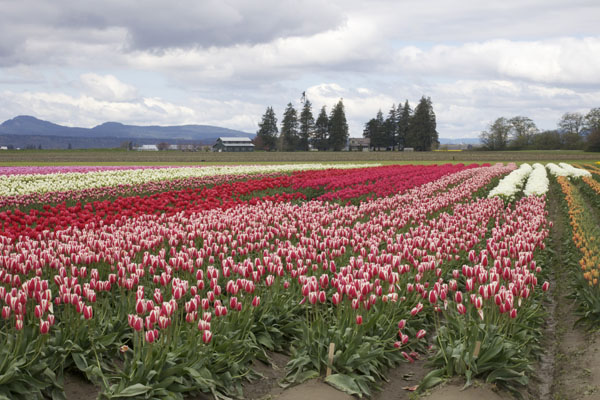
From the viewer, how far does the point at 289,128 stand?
121562 mm

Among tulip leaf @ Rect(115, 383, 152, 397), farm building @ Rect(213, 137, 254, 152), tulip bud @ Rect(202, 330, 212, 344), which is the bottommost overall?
tulip leaf @ Rect(115, 383, 152, 397)

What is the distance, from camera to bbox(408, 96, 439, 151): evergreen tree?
113m

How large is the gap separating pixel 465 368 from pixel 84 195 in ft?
53.8

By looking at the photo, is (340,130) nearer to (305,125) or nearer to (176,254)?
(305,125)

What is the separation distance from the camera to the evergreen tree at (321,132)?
384 feet

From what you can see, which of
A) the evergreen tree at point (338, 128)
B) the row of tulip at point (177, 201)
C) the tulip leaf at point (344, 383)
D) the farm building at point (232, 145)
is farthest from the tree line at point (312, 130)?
the tulip leaf at point (344, 383)

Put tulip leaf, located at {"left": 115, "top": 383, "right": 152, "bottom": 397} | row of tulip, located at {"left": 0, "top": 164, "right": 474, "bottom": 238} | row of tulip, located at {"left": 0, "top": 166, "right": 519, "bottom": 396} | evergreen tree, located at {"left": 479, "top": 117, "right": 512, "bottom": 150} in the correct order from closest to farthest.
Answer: tulip leaf, located at {"left": 115, "top": 383, "right": 152, "bottom": 397} → row of tulip, located at {"left": 0, "top": 166, "right": 519, "bottom": 396} → row of tulip, located at {"left": 0, "top": 164, "right": 474, "bottom": 238} → evergreen tree, located at {"left": 479, "top": 117, "right": 512, "bottom": 150}

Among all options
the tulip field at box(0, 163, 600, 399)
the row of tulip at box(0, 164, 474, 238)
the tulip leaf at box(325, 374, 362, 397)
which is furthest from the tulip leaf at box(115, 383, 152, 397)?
the row of tulip at box(0, 164, 474, 238)

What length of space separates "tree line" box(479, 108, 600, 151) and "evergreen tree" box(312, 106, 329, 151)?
33326 millimetres

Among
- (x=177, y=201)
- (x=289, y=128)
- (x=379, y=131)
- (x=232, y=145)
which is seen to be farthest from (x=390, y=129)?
(x=177, y=201)

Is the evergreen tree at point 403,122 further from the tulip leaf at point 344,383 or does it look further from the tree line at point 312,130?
the tulip leaf at point 344,383

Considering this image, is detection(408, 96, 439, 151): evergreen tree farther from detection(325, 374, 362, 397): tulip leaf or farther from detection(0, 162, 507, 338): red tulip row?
detection(325, 374, 362, 397): tulip leaf

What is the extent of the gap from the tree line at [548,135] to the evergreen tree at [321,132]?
3333 centimetres

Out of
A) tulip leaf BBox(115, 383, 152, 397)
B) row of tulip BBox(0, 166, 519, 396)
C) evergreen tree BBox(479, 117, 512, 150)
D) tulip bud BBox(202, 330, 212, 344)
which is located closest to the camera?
tulip leaf BBox(115, 383, 152, 397)
